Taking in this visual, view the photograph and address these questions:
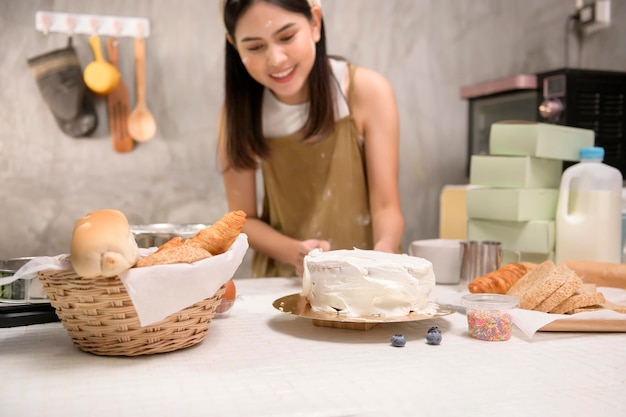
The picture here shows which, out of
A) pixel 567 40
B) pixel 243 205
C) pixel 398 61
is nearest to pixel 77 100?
pixel 243 205

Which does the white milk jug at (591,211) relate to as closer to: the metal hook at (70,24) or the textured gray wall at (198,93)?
the textured gray wall at (198,93)

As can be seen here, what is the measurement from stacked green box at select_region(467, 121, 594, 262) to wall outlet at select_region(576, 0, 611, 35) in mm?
1585

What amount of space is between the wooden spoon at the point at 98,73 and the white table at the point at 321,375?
5.62 ft

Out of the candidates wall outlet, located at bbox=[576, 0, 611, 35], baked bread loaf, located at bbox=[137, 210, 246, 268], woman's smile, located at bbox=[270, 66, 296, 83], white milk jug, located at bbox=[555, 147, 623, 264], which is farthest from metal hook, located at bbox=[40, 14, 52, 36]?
wall outlet, located at bbox=[576, 0, 611, 35]

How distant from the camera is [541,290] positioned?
1.07m

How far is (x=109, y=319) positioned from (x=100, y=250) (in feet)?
0.35

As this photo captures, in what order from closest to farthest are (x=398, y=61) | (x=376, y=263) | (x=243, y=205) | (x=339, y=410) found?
(x=339, y=410) < (x=376, y=263) < (x=243, y=205) < (x=398, y=61)

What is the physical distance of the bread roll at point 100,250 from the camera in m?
0.78

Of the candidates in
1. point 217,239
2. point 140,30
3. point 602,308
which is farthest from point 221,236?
point 140,30

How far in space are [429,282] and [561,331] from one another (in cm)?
23

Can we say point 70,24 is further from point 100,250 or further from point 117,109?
point 100,250

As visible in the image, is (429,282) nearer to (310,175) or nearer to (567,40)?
(310,175)

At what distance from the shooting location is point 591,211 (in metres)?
1.52

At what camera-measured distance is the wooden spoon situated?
253 cm
